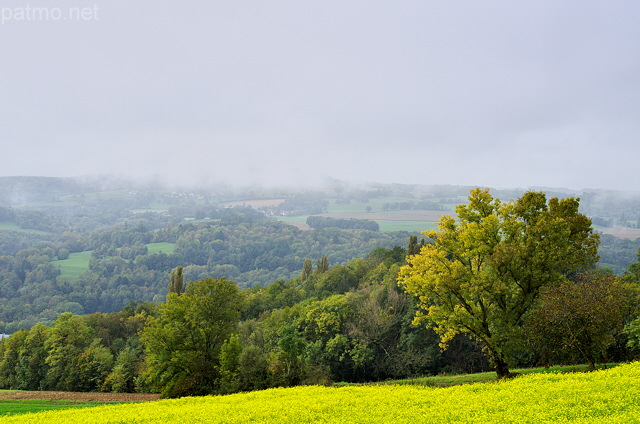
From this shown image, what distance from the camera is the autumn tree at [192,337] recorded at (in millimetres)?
42156

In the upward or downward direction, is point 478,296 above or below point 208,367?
above

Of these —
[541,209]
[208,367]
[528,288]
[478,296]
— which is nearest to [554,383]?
[478,296]

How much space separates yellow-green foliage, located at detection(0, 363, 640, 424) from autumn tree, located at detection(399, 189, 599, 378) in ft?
21.1

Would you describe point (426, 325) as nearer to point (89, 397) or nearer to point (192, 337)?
point (192, 337)

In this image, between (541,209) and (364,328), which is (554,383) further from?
(364,328)

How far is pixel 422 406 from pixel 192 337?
28141mm

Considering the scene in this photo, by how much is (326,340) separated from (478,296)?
102ft

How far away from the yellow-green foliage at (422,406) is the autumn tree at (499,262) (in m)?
6.43

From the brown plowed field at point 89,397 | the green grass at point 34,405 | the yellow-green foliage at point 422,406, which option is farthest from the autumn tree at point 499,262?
the green grass at point 34,405

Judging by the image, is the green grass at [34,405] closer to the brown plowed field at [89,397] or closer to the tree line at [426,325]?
the brown plowed field at [89,397]

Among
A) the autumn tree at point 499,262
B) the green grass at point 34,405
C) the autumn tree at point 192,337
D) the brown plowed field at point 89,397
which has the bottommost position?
the brown plowed field at point 89,397

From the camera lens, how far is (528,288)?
1358 inches

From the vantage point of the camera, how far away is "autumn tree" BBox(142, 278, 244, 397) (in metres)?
42.2

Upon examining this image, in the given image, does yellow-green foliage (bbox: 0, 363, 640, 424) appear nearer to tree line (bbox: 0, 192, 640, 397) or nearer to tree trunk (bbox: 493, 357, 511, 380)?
tree line (bbox: 0, 192, 640, 397)
